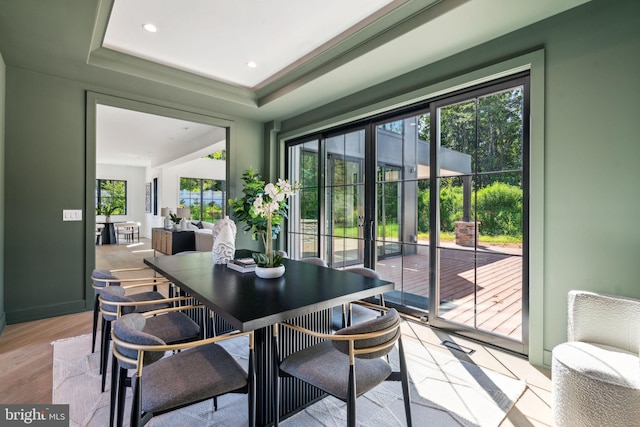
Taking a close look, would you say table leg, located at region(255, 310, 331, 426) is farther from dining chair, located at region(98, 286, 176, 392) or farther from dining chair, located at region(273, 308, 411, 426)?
dining chair, located at region(98, 286, 176, 392)

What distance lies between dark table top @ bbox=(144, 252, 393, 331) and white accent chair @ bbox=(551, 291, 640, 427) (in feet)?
3.52

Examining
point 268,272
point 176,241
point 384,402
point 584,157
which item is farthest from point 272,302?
point 176,241

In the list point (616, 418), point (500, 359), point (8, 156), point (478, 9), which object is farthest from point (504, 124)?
point (8, 156)

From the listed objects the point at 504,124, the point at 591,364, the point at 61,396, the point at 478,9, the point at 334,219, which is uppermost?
the point at 478,9

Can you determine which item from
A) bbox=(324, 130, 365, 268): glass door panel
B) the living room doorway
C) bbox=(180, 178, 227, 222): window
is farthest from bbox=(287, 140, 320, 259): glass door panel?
bbox=(180, 178, 227, 222): window

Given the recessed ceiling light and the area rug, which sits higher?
the recessed ceiling light

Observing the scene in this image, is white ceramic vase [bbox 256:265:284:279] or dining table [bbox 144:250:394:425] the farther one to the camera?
white ceramic vase [bbox 256:265:284:279]

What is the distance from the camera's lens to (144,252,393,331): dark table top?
1.40m

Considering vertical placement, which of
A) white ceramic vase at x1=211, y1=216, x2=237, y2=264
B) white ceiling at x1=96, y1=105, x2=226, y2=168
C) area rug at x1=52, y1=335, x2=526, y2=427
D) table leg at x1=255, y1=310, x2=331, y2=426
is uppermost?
white ceiling at x1=96, y1=105, x2=226, y2=168

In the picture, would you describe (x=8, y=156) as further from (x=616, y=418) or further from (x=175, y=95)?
(x=616, y=418)

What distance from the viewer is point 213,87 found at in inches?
163

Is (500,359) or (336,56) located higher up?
(336,56)

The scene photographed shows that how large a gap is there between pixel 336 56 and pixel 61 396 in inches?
140

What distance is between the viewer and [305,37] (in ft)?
10.1
